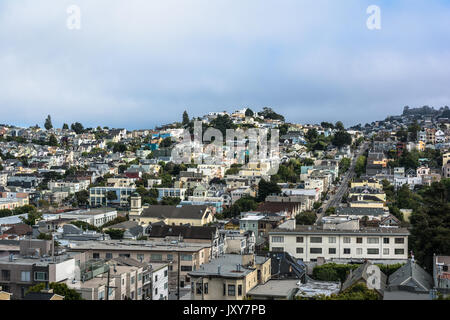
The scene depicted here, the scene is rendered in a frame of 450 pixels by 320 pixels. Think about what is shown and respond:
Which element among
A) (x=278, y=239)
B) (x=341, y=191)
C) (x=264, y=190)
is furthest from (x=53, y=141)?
(x=278, y=239)

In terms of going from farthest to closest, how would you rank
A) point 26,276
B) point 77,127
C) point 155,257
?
point 77,127 → point 155,257 → point 26,276

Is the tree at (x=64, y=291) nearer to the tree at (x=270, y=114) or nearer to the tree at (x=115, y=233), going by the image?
the tree at (x=115, y=233)

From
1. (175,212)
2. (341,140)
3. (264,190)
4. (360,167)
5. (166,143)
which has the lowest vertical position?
(175,212)

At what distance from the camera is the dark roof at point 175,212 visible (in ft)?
114

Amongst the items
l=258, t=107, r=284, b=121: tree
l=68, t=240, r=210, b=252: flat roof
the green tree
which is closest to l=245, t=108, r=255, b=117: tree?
l=258, t=107, r=284, b=121: tree

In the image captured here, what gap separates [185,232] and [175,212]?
932 centimetres

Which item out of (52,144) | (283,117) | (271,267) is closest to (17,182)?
(52,144)

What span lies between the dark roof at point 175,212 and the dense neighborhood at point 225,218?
9cm

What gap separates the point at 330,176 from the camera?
5153 cm

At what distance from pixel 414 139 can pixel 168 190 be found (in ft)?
110

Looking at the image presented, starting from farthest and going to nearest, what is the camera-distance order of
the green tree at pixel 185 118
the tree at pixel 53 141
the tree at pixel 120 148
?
the green tree at pixel 185 118 < the tree at pixel 53 141 < the tree at pixel 120 148

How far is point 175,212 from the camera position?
35.2 meters

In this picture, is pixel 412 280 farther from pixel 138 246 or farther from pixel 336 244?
pixel 138 246

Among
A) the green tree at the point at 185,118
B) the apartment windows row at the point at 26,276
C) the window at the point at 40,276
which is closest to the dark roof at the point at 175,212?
the apartment windows row at the point at 26,276
